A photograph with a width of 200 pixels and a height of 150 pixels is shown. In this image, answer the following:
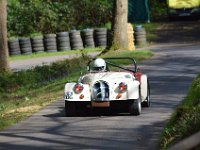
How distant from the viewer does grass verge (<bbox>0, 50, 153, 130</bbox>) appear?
15.3m

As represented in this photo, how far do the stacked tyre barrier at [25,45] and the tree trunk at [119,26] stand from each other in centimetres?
1036

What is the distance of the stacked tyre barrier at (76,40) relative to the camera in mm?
37938

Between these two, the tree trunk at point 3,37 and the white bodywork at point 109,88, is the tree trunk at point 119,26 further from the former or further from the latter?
the white bodywork at point 109,88

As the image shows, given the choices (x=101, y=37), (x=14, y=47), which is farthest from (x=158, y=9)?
(x=14, y=47)

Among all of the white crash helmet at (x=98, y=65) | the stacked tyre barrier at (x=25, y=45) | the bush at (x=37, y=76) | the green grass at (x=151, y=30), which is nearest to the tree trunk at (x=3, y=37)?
the bush at (x=37, y=76)

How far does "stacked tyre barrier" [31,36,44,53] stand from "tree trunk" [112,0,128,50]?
32.8 ft

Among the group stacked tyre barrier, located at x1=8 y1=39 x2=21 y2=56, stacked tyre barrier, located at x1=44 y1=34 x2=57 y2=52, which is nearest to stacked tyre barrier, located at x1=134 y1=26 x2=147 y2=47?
stacked tyre barrier, located at x1=44 y1=34 x2=57 y2=52

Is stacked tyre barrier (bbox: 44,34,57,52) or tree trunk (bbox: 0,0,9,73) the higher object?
tree trunk (bbox: 0,0,9,73)

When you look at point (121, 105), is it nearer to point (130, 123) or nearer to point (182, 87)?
point (130, 123)

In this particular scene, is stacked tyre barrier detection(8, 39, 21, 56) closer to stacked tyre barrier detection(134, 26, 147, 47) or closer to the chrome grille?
stacked tyre barrier detection(134, 26, 147, 47)

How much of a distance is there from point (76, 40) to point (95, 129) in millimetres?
26888

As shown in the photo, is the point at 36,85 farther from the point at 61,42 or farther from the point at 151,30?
the point at 151,30

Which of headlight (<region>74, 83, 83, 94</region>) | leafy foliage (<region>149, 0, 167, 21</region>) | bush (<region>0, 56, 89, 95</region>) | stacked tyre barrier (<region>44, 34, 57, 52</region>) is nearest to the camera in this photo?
headlight (<region>74, 83, 83, 94</region>)

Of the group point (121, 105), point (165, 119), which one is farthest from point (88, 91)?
point (165, 119)
